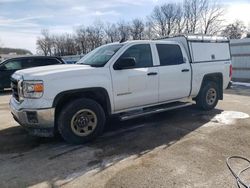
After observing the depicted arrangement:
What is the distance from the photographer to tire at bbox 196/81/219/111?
7773mm

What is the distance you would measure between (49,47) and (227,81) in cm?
7362

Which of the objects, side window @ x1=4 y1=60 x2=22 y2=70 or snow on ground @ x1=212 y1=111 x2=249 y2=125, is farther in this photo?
side window @ x1=4 y1=60 x2=22 y2=70

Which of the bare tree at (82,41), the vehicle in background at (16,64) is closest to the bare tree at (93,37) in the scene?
the bare tree at (82,41)

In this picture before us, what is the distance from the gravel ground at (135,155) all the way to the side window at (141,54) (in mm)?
1452

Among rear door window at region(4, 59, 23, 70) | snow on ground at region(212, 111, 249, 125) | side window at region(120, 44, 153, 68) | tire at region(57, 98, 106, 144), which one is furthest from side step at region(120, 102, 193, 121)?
rear door window at region(4, 59, 23, 70)

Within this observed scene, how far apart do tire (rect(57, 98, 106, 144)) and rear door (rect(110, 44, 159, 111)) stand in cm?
52

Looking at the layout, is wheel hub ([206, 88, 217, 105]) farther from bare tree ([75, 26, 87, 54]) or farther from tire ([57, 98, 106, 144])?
bare tree ([75, 26, 87, 54])

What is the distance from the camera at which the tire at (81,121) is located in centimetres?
517

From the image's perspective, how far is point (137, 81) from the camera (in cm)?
595

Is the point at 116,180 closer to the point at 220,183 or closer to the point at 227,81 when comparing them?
the point at 220,183

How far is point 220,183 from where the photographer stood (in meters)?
3.73

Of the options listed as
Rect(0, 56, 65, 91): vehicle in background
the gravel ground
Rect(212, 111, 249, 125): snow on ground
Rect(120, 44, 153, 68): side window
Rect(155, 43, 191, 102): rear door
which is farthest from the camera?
Rect(0, 56, 65, 91): vehicle in background

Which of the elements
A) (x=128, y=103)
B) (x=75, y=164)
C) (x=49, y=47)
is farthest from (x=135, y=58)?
(x=49, y=47)

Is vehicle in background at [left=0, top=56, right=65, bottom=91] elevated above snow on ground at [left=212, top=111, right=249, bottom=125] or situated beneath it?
elevated above
